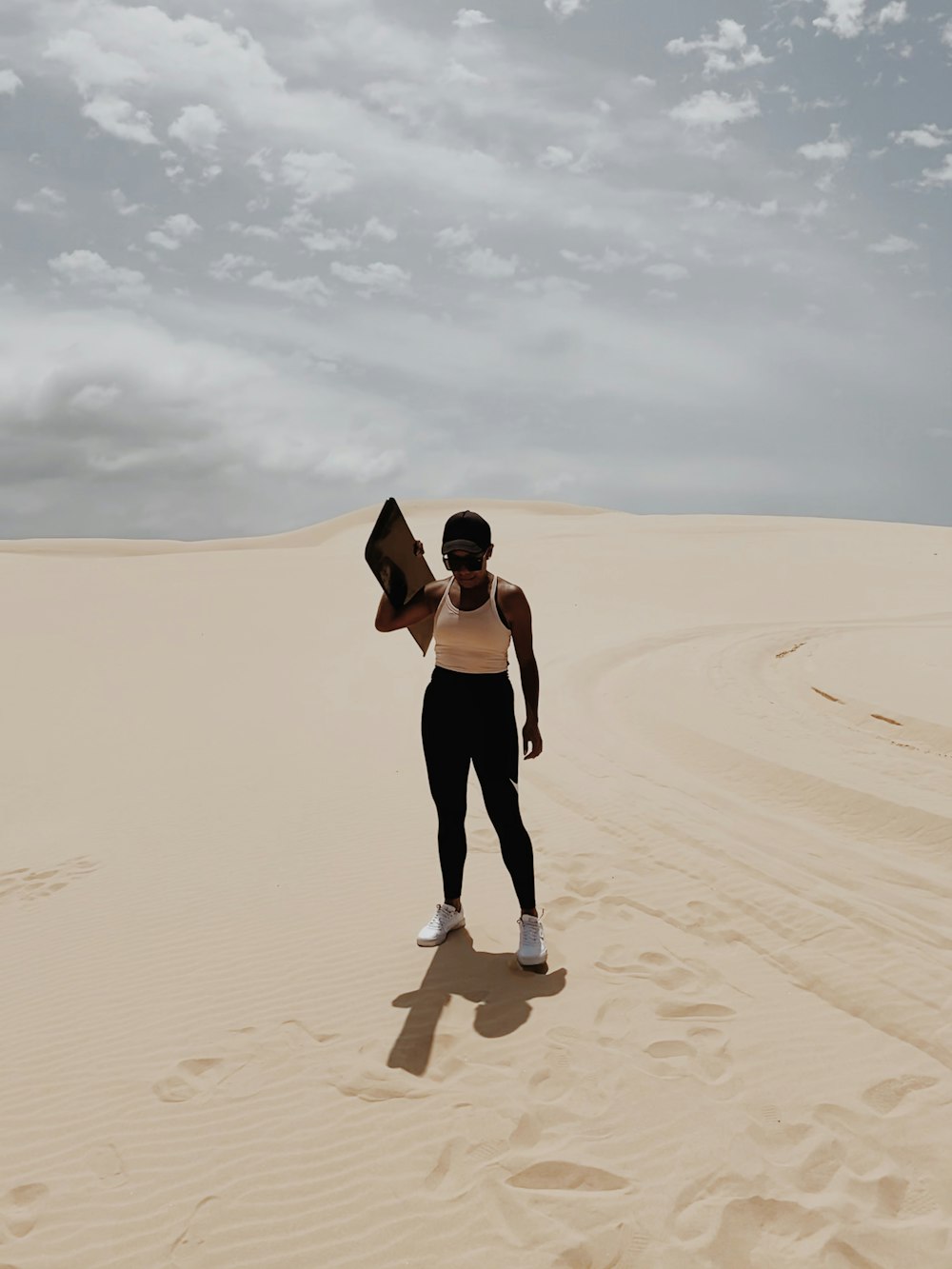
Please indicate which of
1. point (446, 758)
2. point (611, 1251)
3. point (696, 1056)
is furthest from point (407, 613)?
point (611, 1251)

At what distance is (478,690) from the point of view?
4.35m

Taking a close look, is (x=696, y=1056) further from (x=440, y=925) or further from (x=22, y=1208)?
(x=22, y=1208)

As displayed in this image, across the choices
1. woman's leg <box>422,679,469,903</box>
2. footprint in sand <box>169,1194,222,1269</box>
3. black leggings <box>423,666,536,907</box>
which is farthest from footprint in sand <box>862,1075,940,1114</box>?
footprint in sand <box>169,1194,222,1269</box>

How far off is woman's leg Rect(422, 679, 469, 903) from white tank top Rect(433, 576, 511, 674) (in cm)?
17

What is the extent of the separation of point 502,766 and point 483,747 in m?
0.13

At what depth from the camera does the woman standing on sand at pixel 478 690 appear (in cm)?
424

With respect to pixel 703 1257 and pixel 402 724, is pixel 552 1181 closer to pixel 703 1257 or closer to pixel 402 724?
pixel 703 1257

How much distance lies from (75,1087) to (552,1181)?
214cm

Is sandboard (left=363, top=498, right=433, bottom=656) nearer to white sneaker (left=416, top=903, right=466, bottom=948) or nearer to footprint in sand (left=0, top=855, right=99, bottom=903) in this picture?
white sneaker (left=416, top=903, right=466, bottom=948)

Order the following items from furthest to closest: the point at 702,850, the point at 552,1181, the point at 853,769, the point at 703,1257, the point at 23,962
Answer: the point at 853,769 < the point at 702,850 < the point at 23,962 < the point at 552,1181 < the point at 703,1257

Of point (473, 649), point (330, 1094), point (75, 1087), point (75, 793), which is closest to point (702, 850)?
point (473, 649)

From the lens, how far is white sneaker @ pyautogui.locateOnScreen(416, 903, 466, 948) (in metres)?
4.83

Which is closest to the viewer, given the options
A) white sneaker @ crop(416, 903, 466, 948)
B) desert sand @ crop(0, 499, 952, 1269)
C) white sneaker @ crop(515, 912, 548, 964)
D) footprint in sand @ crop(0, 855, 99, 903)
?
desert sand @ crop(0, 499, 952, 1269)

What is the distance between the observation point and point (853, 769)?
839 cm
